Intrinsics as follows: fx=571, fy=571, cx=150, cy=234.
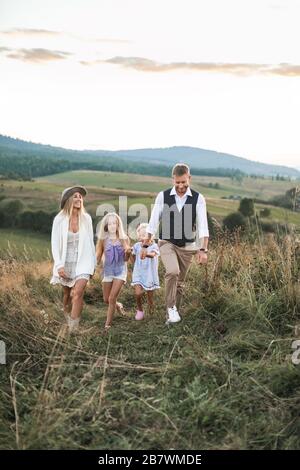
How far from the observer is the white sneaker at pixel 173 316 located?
20.7 ft

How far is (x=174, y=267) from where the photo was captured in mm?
6418

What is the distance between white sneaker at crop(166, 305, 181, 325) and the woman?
976 mm

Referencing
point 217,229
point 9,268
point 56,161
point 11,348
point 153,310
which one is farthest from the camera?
point 56,161

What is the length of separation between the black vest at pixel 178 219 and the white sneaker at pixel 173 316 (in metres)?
0.82

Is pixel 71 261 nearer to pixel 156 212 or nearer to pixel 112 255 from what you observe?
pixel 112 255

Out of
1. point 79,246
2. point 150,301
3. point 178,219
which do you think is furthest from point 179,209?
point 150,301

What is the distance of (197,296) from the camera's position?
22.0 ft

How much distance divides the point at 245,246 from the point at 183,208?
2337 millimetres

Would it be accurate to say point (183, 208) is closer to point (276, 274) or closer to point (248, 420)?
point (276, 274)

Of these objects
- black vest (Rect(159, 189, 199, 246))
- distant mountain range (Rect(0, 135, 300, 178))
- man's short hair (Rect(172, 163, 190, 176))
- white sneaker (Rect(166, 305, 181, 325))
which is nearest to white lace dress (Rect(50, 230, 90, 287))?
black vest (Rect(159, 189, 199, 246))

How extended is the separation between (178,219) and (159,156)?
114364mm

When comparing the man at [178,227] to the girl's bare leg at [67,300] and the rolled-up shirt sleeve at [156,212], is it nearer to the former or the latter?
the rolled-up shirt sleeve at [156,212]
